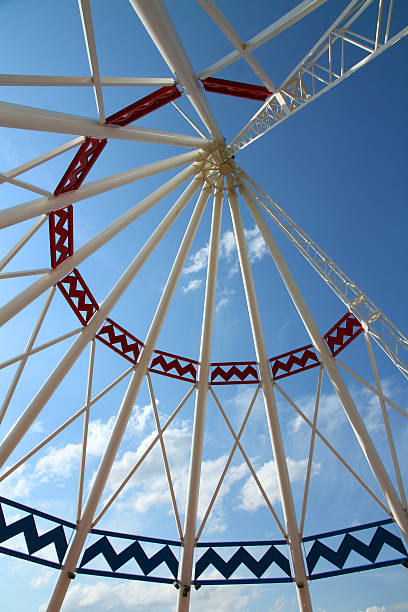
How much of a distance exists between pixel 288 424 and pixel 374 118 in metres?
16.5

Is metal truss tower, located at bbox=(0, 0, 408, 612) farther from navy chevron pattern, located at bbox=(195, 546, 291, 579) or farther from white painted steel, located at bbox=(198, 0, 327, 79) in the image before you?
white painted steel, located at bbox=(198, 0, 327, 79)

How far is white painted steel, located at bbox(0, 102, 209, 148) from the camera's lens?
9547mm

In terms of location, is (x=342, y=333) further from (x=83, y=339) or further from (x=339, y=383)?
(x=83, y=339)

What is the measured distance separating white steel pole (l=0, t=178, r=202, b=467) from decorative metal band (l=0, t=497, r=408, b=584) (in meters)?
3.79

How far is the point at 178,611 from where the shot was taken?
18109 mm

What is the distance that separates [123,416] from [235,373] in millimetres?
5906

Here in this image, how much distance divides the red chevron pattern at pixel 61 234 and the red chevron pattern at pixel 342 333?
12.3 meters

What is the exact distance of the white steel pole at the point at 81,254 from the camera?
47.6 ft

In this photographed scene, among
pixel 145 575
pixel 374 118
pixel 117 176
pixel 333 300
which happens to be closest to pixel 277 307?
pixel 333 300

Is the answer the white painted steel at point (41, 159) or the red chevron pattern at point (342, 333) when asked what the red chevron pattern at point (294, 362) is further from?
the white painted steel at point (41, 159)

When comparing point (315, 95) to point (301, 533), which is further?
point (301, 533)

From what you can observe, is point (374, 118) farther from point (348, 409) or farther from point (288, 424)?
point (288, 424)

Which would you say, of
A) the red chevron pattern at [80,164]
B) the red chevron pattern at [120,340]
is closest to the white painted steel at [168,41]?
the red chevron pattern at [80,164]

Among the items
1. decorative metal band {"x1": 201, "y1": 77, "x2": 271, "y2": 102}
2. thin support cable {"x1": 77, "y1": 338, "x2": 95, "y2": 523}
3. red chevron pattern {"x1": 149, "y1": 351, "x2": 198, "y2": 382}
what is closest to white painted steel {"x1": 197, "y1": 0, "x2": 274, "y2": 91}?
decorative metal band {"x1": 201, "y1": 77, "x2": 271, "y2": 102}
